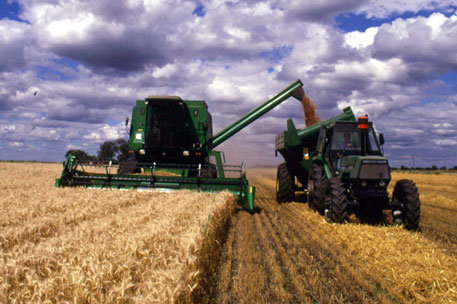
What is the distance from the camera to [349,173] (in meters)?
7.32

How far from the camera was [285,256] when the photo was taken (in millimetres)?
4965

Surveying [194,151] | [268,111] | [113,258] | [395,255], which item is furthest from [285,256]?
[268,111]

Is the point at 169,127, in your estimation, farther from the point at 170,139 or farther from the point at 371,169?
the point at 371,169

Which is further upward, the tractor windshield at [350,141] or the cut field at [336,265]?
the tractor windshield at [350,141]

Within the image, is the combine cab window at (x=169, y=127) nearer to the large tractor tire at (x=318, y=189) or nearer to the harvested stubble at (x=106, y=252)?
the large tractor tire at (x=318, y=189)

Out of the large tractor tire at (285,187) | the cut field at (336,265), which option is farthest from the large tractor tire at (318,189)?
the large tractor tire at (285,187)

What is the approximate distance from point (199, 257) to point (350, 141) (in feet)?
18.8

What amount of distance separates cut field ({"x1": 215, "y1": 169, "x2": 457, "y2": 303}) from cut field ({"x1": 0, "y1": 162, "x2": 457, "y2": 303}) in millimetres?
16

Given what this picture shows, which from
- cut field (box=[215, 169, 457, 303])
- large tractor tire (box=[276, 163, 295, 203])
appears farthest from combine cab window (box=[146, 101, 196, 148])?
cut field (box=[215, 169, 457, 303])

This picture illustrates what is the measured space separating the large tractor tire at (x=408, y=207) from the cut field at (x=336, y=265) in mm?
369

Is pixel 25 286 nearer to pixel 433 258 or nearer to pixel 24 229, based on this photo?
pixel 24 229

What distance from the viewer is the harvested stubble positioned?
2.57 m

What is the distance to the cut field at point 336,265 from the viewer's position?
12.0ft

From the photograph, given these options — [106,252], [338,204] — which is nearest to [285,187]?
[338,204]
